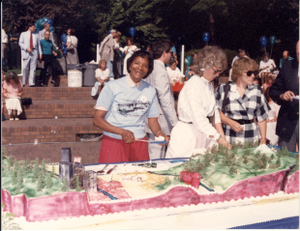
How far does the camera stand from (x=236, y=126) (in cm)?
326

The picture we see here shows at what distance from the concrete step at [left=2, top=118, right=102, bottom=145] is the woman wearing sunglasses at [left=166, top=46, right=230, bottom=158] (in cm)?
473

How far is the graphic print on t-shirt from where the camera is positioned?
9.73 ft

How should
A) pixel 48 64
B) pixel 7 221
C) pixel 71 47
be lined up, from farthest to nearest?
pixel 71 47 < pixel 48 64 < pixel 7 221

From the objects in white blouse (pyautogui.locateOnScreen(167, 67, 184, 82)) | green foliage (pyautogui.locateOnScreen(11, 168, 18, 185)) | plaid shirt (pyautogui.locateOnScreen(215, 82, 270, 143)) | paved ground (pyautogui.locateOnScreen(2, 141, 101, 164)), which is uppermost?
white blouse (pyautogui.locateOnScreen(167, 67, 184, 82))

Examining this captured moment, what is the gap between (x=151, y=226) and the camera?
2090 mm

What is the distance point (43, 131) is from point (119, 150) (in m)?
4.64

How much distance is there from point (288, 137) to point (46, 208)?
8.50 feet

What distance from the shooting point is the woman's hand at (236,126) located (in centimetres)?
325

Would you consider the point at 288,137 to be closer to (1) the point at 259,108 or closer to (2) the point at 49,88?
(1) the point at 259,108

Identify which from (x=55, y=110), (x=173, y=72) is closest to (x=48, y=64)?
(x=55, y=110)

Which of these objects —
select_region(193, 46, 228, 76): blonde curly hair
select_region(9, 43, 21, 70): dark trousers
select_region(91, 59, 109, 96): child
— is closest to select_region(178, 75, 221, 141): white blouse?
select_region(193, 46, 228, 76): blonde curly hair

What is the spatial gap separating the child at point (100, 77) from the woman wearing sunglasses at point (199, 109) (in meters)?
6.58

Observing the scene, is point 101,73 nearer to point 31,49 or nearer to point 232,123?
point 31,49

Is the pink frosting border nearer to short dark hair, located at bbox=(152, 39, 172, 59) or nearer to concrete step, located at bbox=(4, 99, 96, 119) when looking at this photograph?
short dark hair, located at bbox=(152, 39, 172, 59)
